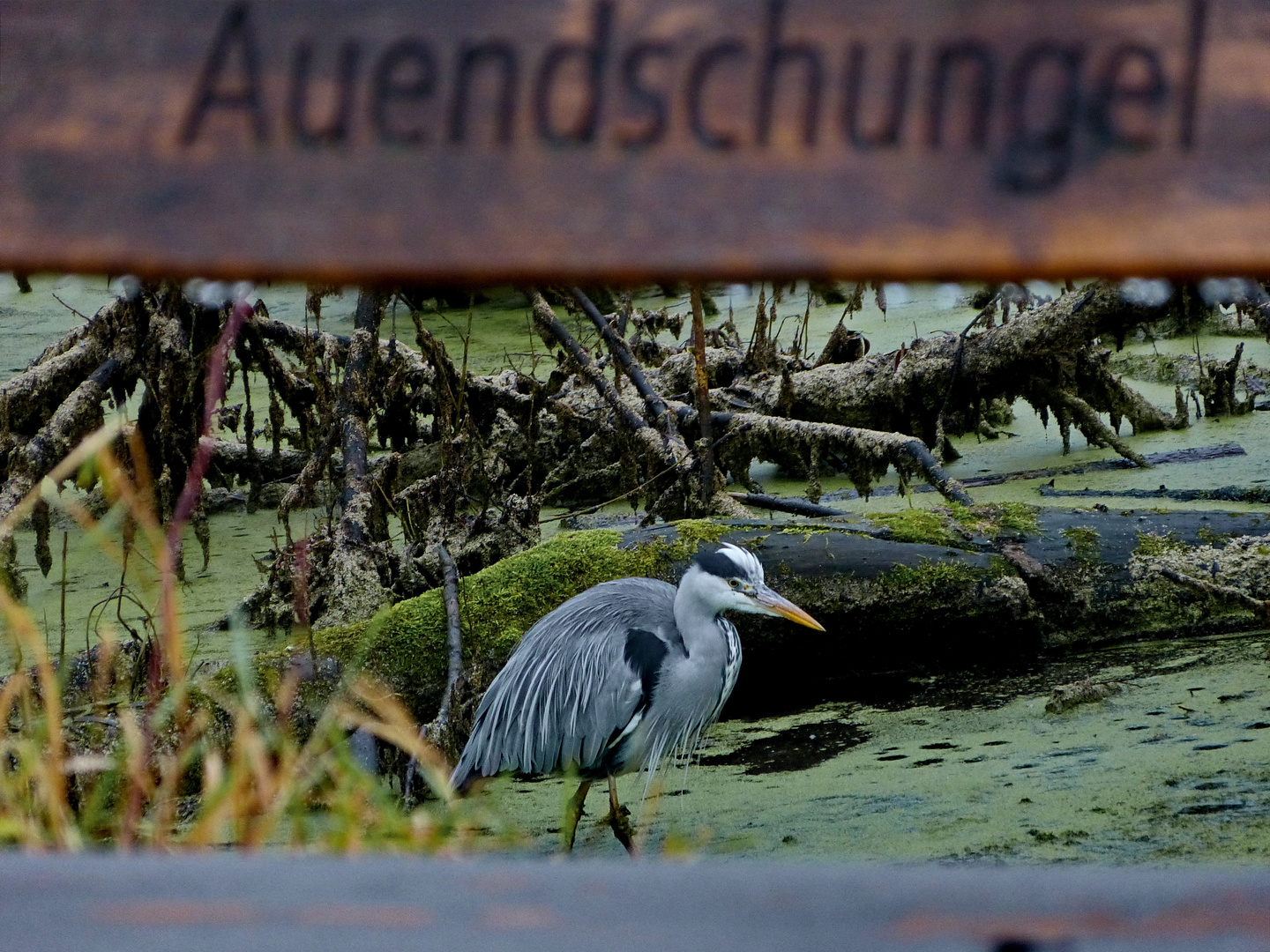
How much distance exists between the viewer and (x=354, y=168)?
44.4 inches

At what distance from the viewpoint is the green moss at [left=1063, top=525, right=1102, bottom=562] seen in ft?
13.7

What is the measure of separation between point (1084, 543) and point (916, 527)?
0.50m

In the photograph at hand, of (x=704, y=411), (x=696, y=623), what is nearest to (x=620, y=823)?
(x=696, y=623)

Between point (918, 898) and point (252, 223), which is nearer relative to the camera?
point (918, 898)

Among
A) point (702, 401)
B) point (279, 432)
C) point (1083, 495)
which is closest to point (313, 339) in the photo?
point (279, 432)

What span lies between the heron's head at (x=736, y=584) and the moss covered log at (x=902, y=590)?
1.51 ft

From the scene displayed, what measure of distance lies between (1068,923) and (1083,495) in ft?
16.8

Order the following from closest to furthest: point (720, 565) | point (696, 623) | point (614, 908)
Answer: point (614, 908) < point (720, 565) < point (696, 623)

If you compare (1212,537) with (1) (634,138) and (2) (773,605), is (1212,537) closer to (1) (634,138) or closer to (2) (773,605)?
(2) (773,605)

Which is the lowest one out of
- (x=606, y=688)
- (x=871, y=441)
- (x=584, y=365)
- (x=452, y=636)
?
(x=606, y=688)

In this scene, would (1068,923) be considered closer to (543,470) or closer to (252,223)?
(252,223)

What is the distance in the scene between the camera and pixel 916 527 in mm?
4203

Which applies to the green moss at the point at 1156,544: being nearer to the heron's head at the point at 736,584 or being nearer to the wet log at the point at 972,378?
the heron's head at the point at 736,584

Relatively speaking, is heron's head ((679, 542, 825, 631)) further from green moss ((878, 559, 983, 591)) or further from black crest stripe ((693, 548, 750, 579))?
green moss ((878, 559, 983, 591))
